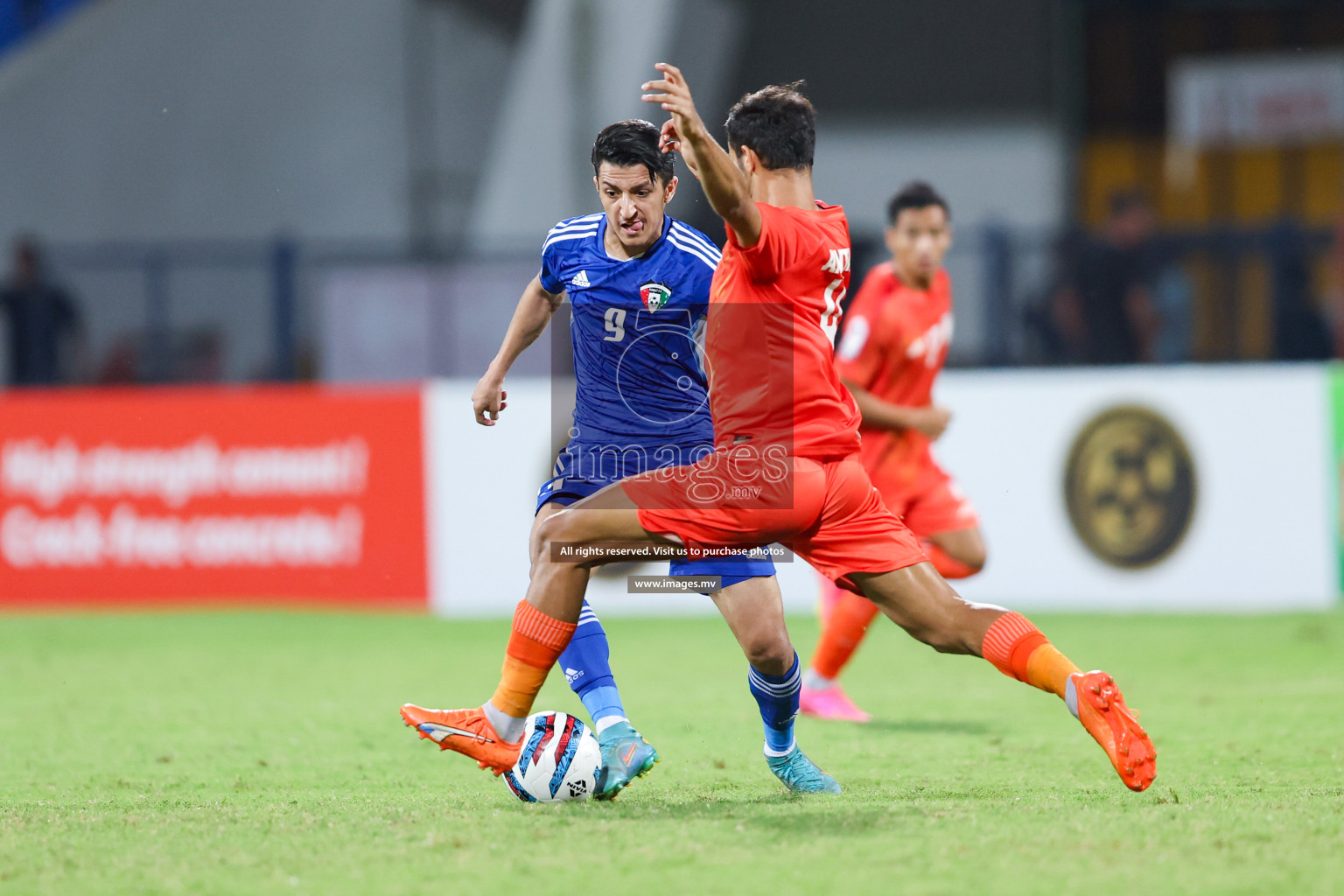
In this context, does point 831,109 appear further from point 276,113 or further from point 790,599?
point 790,599

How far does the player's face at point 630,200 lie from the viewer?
474 centimetres

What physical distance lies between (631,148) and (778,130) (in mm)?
560

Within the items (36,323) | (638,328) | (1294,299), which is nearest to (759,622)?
(638,328)

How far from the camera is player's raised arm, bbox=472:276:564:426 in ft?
16.1

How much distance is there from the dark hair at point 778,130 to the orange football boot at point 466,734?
1.75 m

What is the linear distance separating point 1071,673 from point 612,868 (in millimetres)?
1348

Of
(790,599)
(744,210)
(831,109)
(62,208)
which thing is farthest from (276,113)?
(744,210)

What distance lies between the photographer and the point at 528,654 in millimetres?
4465

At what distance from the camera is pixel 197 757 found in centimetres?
565

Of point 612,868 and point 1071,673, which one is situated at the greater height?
point 1071,673

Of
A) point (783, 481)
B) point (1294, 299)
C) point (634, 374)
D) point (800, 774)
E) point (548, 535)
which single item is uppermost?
point (1294, 299)

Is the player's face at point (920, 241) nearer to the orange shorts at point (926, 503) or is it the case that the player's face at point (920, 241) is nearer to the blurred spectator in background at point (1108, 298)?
the orange shorts at point (926, 503)

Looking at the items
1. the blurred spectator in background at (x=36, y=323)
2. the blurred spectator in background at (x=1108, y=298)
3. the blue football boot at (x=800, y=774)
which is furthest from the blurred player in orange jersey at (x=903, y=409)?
the blurred spectator in background at (x=36, y=323)

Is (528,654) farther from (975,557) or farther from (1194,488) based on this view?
(1194,488)
